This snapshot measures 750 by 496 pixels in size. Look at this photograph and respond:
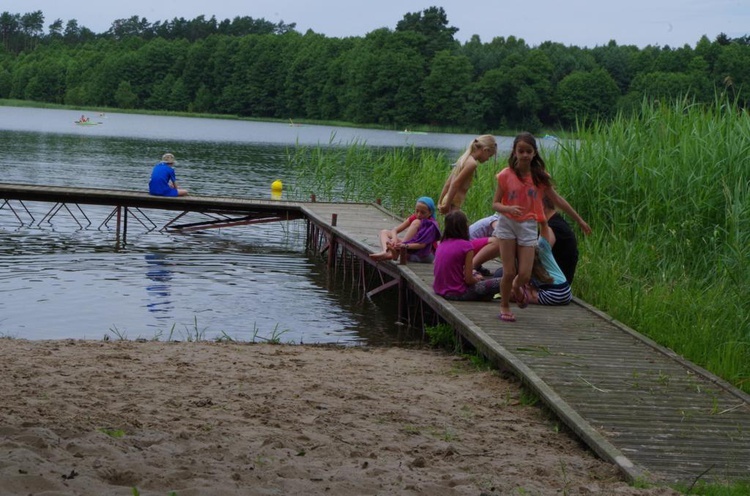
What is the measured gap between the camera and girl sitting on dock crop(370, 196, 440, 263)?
37.9 feet

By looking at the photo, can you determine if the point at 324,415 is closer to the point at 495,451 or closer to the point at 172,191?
the point at 495,451

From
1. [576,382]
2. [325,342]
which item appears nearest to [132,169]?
[325,342]

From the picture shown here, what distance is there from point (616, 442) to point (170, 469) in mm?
2587

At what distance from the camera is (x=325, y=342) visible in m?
10.4

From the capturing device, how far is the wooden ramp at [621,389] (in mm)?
5426

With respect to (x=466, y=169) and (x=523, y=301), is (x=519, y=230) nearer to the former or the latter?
(x=523, y=301)

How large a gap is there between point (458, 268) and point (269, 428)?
13.5 feet

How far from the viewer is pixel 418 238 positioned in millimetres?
11852

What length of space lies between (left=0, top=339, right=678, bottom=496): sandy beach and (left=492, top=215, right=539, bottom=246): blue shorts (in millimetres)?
1167

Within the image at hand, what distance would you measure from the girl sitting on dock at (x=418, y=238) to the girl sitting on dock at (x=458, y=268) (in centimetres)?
193

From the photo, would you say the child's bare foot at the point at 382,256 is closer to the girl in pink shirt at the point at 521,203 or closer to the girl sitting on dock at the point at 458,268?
the girl sitting on dock at the point at 458,268

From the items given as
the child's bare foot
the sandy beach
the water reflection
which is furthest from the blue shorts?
the water reflection

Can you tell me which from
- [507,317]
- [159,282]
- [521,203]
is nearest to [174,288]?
[159,282]

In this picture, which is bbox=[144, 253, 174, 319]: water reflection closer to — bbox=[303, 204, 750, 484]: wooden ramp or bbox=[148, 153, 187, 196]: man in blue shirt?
bbox=[148, 153, 187, 196]: man in blue shirt
